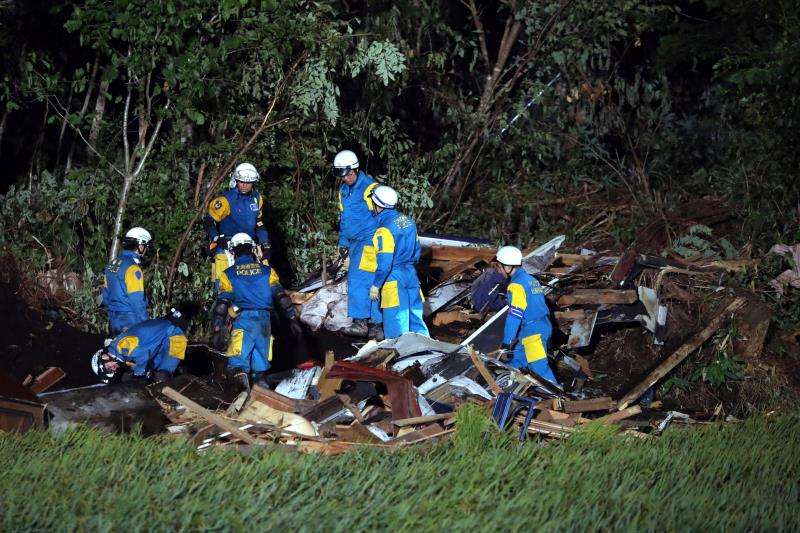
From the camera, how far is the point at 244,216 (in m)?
14.0

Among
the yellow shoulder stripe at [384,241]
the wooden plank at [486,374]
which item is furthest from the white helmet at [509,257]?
the wooden plank at [486,374]

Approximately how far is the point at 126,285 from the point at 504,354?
172 inches

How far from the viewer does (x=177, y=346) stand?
12.3 metres

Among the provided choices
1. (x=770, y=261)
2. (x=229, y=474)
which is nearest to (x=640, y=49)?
(x=770, y=261)

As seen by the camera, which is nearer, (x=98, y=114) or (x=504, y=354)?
(x=504, y=354)

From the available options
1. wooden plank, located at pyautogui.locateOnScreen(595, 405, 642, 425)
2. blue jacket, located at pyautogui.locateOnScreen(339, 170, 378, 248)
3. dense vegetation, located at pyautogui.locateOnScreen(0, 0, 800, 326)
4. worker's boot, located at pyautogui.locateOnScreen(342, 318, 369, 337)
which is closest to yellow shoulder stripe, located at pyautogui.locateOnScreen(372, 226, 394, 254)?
blue jacket, located at pyautogui.locateOnScreen(339, 170, 378, 248)

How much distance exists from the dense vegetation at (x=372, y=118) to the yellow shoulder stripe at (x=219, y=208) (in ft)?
2.70

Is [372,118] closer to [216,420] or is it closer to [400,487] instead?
[216,420]

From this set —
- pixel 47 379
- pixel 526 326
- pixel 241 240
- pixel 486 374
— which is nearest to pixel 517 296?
pixel 526 326

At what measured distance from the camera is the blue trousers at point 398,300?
13.5 meters

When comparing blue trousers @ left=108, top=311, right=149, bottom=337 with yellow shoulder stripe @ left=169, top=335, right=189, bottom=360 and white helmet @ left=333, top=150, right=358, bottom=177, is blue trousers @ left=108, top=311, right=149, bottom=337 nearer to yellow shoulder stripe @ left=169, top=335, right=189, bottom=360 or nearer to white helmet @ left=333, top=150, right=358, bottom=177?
yellow shoulder stripe @ left=169, top=335, right=189, bottom=360

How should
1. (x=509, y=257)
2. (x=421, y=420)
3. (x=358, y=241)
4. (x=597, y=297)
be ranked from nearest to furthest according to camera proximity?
(x=421, y=420)
(x=509, y=257)
(x=358, y=241)
(x=597, y=297)

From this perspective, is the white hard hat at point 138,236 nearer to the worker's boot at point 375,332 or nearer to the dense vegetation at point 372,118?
the dense vegetation at point 372,118

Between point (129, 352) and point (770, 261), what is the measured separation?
8.89 meters
